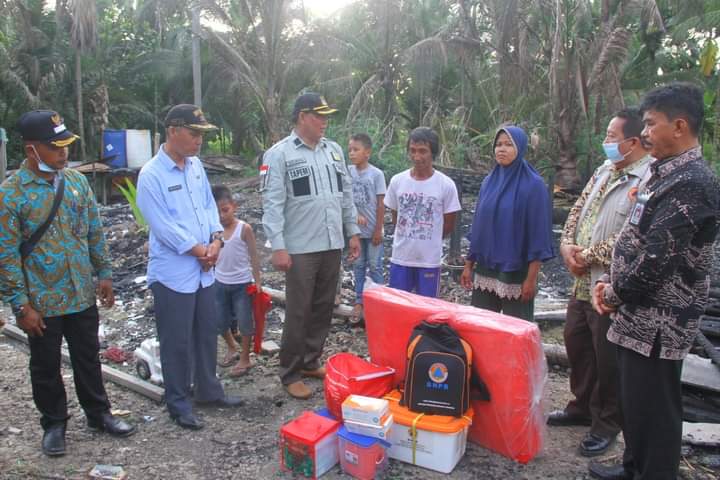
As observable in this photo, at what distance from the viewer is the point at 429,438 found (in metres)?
3.12

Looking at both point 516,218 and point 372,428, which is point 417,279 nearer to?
point 516,218

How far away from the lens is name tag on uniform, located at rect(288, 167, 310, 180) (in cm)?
404

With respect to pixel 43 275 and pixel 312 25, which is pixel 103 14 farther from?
pixel 43 275

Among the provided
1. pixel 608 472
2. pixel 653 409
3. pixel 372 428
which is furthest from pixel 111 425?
pixel 653 409

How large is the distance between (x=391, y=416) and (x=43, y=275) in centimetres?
210

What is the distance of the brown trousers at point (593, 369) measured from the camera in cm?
325

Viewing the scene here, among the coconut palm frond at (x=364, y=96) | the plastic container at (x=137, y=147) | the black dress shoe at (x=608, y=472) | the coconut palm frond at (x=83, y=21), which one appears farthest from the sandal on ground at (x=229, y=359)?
the plastic container at (x=137, y=147)

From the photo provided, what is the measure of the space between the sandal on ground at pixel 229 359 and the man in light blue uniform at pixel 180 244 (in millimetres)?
956

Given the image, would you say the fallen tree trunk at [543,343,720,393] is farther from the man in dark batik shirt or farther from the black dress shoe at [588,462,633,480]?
the man in dark batik shirt

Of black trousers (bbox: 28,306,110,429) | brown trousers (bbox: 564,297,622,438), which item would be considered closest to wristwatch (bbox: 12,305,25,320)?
black trousers (bbox: 28,306,110,429)

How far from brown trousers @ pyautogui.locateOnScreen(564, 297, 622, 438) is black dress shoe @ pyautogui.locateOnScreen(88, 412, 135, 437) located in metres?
2.79

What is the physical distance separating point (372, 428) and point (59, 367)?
1.90 m

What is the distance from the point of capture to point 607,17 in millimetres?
14195

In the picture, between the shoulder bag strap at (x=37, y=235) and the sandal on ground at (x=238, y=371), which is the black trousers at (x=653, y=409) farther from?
the shoulder bag strap at (x=37, y=235)
